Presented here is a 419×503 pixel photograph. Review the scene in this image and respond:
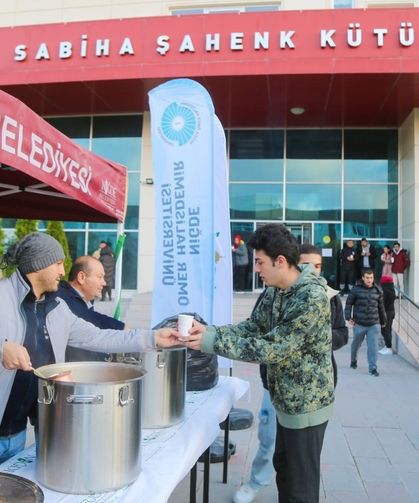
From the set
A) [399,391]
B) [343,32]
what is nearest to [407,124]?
[343,32]

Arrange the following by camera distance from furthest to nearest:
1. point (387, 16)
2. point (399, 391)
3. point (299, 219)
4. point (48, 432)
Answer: point (299, 219), point (387, 16), point (399, 391), point (48, 432)

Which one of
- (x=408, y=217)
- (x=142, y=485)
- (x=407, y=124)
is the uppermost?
(x=407, y=124)

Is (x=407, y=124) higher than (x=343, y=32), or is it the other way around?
(x=343, y=32)

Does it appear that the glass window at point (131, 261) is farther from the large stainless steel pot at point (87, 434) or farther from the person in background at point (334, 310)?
the large stainless steel pot at point (87, 434)

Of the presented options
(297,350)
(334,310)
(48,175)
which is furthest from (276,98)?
(297,350)

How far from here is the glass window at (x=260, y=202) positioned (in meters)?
15.7

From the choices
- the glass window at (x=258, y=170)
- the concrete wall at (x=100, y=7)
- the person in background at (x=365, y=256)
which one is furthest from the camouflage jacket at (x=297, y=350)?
the concrete wall at (x=100, y=7)

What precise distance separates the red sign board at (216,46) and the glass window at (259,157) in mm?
3695

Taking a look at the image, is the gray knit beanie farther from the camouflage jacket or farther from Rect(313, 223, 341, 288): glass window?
Rect(313, 223, 341, 288): glass window

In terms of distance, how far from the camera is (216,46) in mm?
12562

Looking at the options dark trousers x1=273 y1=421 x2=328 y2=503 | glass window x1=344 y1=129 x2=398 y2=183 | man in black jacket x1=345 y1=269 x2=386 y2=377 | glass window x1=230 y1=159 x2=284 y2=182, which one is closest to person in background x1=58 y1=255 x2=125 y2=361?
dark trousers x1=273 y1=421 x2=328 y2=503

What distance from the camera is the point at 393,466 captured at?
437cm

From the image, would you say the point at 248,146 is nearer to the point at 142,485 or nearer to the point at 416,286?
the point at 416,286

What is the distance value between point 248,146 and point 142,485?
48.5ft
